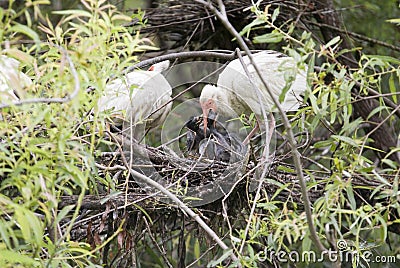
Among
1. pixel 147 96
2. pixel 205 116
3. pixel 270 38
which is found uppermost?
pixel 270 38

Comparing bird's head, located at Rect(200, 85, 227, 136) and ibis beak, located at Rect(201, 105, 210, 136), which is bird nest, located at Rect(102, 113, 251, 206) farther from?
bird's head, located at Rect(200, 85, 227, 136)

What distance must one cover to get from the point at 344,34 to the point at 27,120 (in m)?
1.97

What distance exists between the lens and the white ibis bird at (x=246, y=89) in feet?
7.55

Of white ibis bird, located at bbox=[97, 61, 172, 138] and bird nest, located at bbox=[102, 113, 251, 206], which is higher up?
white ibis bird, located at bbox=[97, 61, 172, 138]

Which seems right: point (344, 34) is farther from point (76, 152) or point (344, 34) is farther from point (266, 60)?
point (76, 152)

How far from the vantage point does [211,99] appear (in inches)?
96.3

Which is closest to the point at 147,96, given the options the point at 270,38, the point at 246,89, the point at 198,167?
the point at 246,89

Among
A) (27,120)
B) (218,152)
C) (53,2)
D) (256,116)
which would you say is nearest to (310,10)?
(256,116)

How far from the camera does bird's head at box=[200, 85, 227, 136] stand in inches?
94.4

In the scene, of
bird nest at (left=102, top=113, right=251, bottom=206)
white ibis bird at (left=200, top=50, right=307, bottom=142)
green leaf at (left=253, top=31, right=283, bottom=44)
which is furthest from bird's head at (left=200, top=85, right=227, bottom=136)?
green leaf at (left=253, top=31, right=283, bottom=44)

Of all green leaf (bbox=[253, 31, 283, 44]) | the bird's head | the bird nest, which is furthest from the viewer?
the bird's head

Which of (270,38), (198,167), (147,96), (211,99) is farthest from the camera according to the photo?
(211,99)

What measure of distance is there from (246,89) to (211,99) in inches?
5.7

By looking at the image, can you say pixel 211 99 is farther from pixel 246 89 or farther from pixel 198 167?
pixel 198 167
